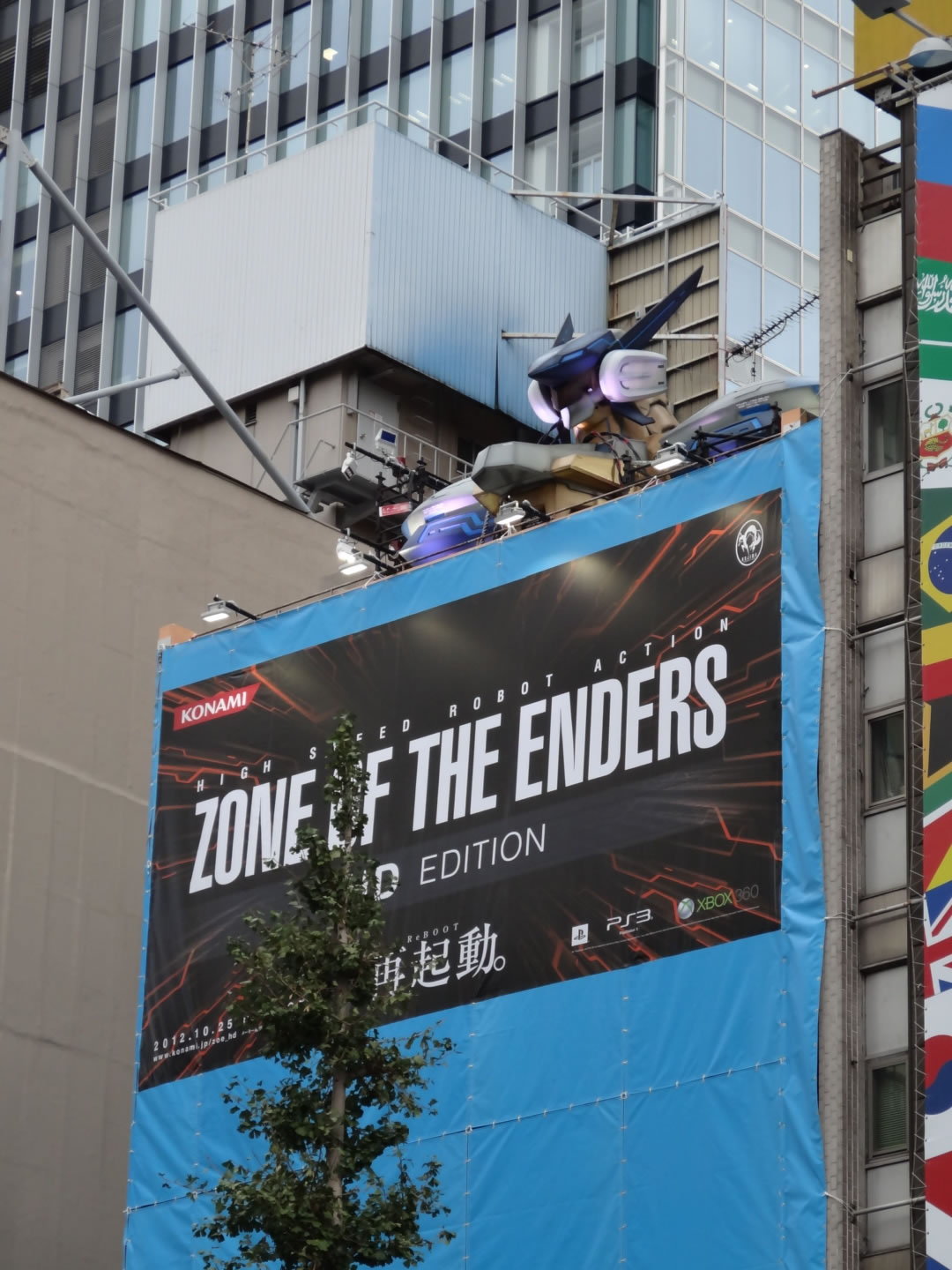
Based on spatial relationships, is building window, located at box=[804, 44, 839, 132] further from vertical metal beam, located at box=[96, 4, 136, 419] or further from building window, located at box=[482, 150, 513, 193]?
vertical metal beam, located at box=[96, 4, 136, 419]

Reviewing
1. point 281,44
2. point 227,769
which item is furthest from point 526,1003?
point 281,44

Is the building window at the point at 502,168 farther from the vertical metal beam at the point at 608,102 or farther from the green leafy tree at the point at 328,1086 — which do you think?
the green leafy tree at the point at 328,1086

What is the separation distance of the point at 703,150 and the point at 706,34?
3.83 meters

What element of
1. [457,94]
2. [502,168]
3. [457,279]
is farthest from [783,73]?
[457,279]

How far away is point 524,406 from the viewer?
61438mm

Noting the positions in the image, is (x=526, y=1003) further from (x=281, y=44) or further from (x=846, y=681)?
(x=281, y=44)

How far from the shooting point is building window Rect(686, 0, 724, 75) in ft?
253

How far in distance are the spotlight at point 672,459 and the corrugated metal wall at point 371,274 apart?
60.7 feet

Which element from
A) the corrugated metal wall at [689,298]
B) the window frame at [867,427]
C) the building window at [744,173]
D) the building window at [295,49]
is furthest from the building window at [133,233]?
the window frame at [867,427]

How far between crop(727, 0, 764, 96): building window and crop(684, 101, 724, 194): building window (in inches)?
57.7

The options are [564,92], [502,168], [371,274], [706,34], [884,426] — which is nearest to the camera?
[884,426]

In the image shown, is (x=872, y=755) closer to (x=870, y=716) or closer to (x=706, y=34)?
(x=870, y=716)

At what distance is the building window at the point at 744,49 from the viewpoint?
7725 cm

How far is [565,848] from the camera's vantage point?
40344 mm
